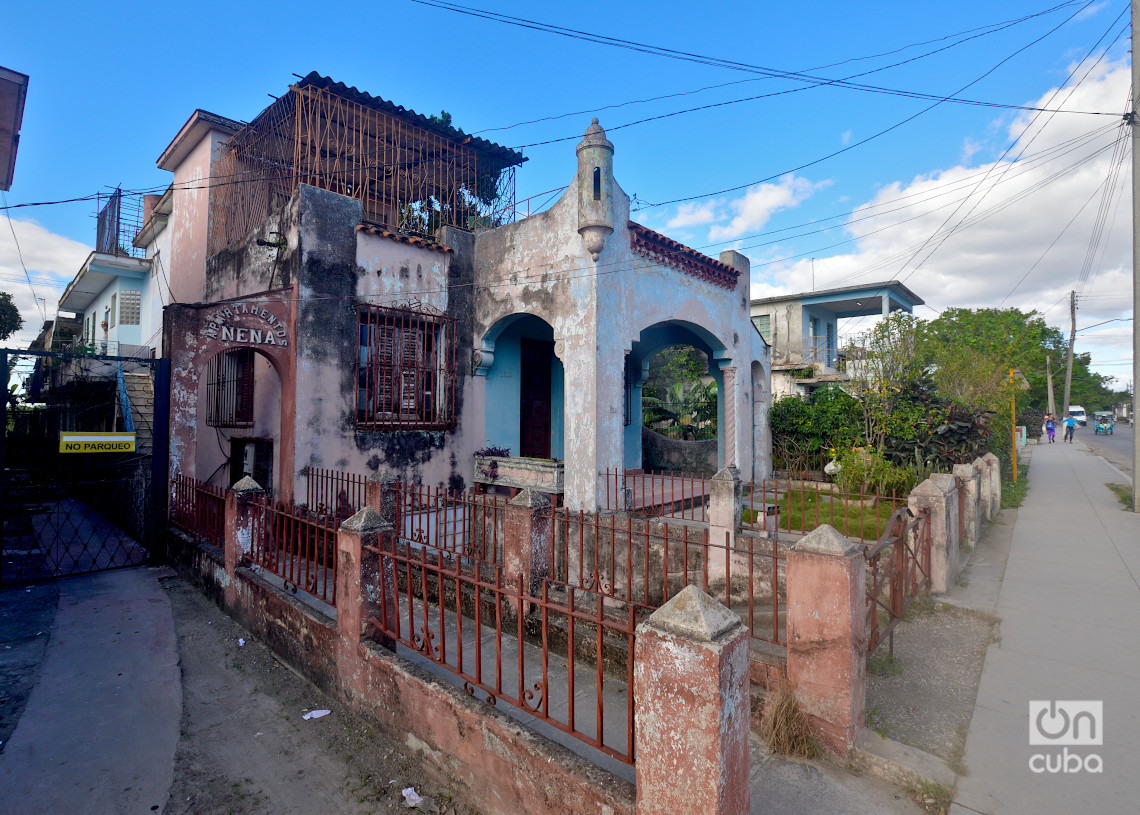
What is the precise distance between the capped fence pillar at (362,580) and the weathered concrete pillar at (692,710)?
2363 mm

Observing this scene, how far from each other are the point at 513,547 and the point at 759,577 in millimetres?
2903

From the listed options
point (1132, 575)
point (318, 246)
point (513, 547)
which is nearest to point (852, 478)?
point (1132, 575)

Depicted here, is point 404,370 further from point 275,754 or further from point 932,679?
point 932,679

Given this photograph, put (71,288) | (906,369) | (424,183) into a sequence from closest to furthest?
(906,369) → (424,183) → (71,288)

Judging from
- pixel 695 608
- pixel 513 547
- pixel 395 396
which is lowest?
pixel 513 547

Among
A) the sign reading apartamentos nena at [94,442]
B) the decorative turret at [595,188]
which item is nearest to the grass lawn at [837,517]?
the decorative turret at [595,188]

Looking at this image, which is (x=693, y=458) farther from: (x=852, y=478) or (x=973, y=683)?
(x=973, y=683)

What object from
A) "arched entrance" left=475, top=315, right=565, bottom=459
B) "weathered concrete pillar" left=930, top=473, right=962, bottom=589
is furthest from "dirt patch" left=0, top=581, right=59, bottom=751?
"weathered concrete pillar" left=930, top=473, right=962, bottom=589

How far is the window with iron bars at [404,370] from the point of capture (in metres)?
9.48

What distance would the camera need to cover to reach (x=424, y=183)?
39.3ft

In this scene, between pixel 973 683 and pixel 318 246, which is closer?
pixel 973 683

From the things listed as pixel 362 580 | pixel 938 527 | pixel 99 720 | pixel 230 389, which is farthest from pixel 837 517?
pixel 230 389

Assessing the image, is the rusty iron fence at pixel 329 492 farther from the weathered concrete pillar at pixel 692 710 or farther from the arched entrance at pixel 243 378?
the weathered concrete pillar at pixel 692 710

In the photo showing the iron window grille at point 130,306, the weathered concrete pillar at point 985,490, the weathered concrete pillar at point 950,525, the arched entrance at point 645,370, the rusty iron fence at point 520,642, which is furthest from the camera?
the iron window grille at point 130,306
